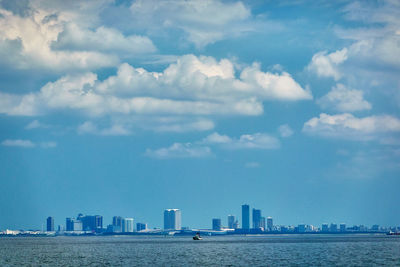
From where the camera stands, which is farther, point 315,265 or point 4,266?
point 4,266

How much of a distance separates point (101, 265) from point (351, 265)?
55.9 meters

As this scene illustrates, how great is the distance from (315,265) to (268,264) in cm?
1155

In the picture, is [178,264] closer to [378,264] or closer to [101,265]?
[101,265]

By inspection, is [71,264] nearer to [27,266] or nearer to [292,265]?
[27,266]

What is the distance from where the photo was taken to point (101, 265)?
150625 millimetres

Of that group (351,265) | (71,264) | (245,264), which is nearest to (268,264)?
(245,264)

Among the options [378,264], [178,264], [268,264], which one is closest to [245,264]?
[268,264]

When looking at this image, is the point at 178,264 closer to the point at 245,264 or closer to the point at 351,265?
the point at 245,264

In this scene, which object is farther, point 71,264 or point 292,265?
point 71,264

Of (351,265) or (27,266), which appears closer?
(351,265)

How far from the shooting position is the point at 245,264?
495 feet

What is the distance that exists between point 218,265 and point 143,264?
18.5 m

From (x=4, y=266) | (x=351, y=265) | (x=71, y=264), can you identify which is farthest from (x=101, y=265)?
(x=351, y=265)

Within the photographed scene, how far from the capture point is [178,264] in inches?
6024
